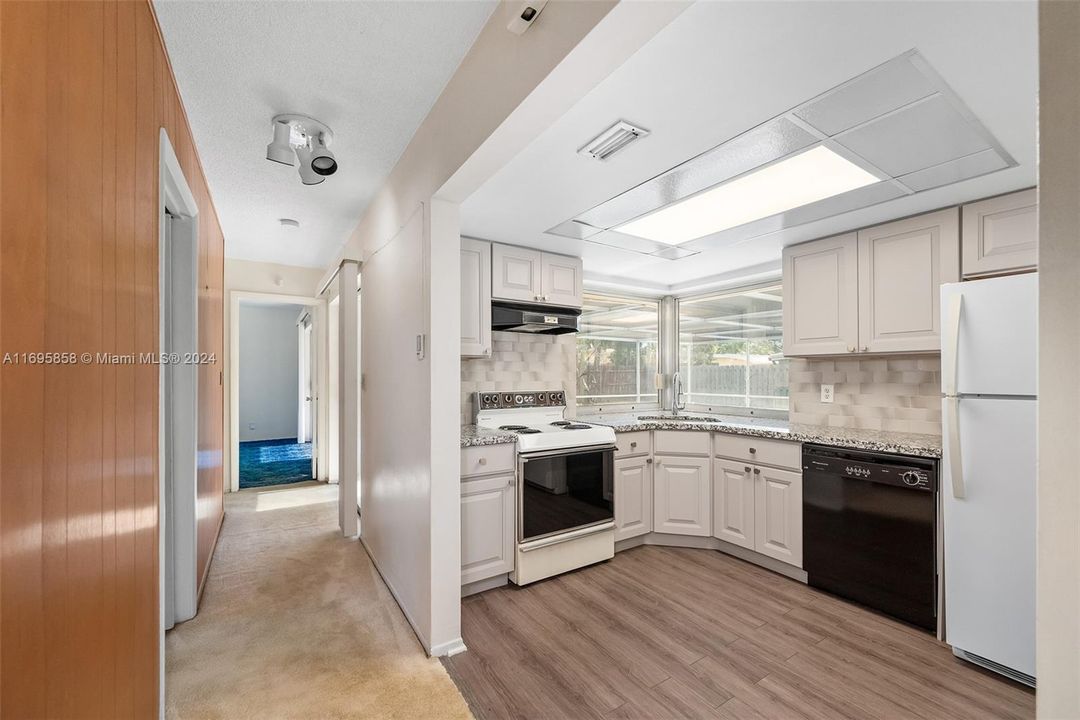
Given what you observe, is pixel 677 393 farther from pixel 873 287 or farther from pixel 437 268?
pixel 437 268

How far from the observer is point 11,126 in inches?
26.7

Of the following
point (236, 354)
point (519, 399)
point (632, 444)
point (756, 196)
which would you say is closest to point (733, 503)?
point (632, 444)

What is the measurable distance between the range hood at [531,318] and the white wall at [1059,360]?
9.11ft

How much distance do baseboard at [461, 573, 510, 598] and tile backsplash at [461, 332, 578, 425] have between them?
109 cm

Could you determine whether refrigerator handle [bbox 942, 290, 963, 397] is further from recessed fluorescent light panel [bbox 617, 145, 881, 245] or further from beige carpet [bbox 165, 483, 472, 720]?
beige carpet [bbox 165, 483, 472, 720]

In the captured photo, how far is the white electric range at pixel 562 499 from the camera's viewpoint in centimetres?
273

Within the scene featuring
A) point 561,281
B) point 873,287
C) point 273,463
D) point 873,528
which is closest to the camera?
point 873,528

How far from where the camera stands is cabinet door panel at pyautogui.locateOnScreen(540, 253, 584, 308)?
11.3 feet

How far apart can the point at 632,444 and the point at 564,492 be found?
69cm

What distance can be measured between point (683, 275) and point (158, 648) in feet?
13.1

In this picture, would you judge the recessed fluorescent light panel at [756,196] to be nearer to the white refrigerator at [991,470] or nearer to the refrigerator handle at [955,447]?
the white refrigerator at [991,470]

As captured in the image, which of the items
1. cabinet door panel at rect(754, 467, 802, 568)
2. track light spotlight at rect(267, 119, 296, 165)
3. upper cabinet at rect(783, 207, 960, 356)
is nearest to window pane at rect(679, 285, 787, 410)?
upper cabinet at rect(783, 207, 960, 356)

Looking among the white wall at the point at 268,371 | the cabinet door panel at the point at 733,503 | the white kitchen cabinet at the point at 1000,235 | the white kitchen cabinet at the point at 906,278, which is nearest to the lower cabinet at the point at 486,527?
the cabinet door panel at the point at 733,503

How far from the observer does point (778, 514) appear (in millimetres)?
2881
